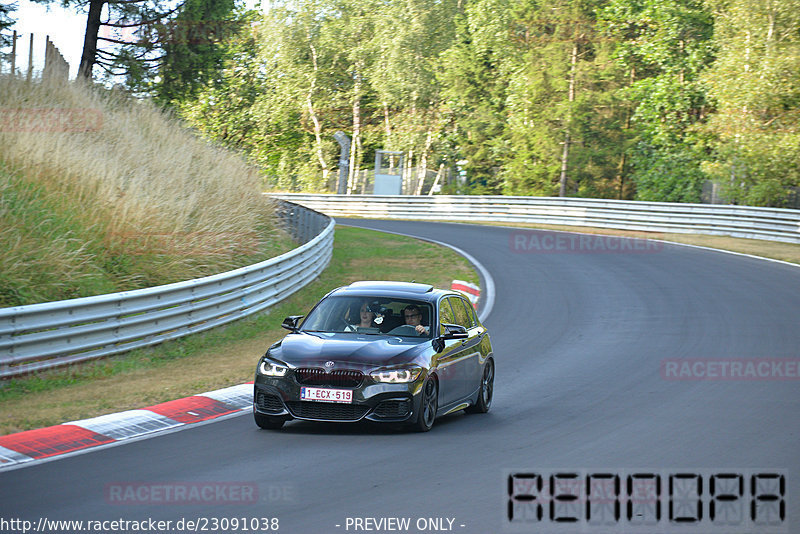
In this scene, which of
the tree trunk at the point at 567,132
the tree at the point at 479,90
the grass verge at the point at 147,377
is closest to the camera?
the grass verge at the point at 147,377

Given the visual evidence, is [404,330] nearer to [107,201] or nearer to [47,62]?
[107,201]

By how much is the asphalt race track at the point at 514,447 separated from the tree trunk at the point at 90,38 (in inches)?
671

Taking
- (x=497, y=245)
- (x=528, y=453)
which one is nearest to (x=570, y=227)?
(x=497, y=245)

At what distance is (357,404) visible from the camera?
9438 millimetres

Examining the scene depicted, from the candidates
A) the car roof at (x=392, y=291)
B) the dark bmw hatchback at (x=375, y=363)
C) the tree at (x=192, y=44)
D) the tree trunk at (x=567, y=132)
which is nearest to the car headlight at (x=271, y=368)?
the dark bmw hatchback at (x=375, y=363)

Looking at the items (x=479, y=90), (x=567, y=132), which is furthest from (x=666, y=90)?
(x=479, y=90)

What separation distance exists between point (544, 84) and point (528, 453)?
43.3 m

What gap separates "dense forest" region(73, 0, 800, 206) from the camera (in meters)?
40.9

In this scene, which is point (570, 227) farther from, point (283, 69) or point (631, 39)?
point (283, 69)

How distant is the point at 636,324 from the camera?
61.3 feet

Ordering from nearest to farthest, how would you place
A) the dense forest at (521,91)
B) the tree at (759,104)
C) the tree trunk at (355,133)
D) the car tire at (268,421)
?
the car tire at (268,421)
the tree at (759,104)
the dense forest at (521,91)
the tree trunk at (355,133)

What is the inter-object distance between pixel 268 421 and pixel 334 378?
88cm

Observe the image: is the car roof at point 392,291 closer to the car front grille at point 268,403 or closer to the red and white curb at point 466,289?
the car front grille at point 268,403
